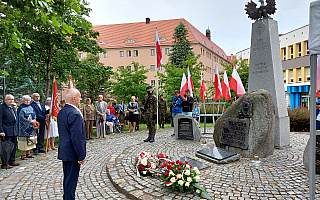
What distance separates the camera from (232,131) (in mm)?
6645

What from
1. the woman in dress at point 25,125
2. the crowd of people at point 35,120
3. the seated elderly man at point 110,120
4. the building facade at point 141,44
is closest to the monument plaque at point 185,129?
the crowd of people at point 35,120

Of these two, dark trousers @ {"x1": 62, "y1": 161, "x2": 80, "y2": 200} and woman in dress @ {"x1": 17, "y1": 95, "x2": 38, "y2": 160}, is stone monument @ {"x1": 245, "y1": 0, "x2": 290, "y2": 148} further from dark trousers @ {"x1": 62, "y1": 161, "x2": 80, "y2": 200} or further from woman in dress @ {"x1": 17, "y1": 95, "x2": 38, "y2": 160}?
woman in dress @ {"x1": 17, "y1": 95, "x2": 38, "y2": 160}

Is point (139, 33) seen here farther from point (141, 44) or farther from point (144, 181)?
point (144, 181)

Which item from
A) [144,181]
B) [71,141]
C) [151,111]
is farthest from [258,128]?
[71,141]

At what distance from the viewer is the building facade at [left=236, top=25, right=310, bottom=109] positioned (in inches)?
1203

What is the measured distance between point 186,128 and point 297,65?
96.2 ft

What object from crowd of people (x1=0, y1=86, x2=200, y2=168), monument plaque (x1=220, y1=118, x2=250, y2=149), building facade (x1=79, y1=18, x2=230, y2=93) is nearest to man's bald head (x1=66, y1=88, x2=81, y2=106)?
crowd of people (x1=0, y1=86, x2=200, y2=168)

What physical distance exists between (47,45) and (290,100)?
108ft

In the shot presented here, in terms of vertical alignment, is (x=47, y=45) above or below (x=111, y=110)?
above

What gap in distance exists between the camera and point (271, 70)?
770 cm

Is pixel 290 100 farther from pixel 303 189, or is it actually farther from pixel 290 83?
pixel 303 189

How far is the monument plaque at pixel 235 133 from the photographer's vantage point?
20.5ft

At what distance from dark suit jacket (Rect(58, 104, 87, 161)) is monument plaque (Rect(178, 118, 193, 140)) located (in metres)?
6.14

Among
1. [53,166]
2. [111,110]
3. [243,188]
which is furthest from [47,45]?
[243,188]
